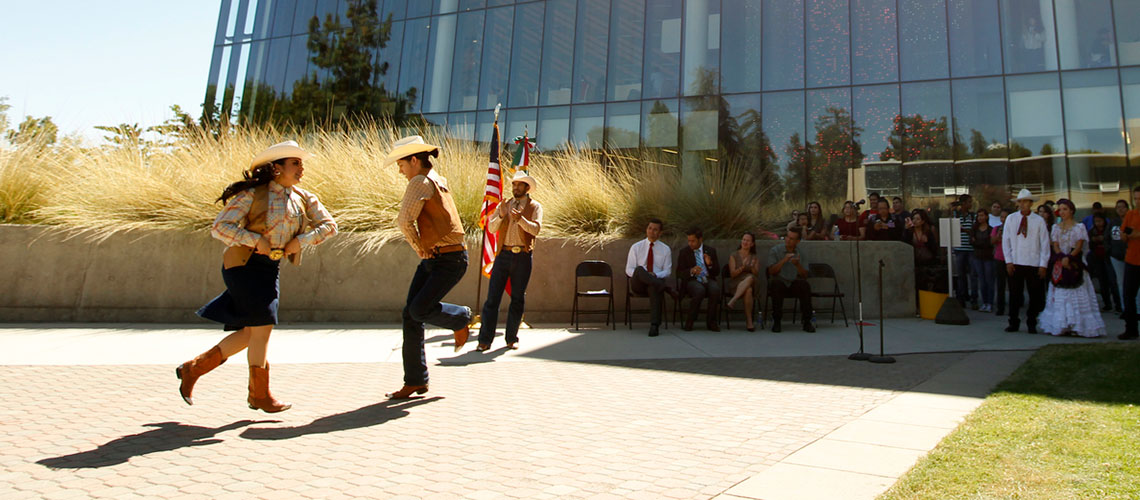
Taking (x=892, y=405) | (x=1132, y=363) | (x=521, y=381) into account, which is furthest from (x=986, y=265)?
(x=521, y=381)

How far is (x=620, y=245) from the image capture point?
10672 mm

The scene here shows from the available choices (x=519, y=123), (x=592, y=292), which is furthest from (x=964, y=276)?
(x=519, y=123)

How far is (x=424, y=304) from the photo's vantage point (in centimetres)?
505

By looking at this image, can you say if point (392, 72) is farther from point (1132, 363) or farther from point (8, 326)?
point (1132, 363)

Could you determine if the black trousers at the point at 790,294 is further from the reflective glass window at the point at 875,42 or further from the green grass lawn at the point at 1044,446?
the reflective glass window at the point at 875,42

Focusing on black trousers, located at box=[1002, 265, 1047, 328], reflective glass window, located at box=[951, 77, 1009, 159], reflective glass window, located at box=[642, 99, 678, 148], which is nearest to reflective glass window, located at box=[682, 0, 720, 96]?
reflective glass window, located at box=[642, 99, 678, 148]

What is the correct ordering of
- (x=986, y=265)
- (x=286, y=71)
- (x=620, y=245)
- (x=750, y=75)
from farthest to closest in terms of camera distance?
1. (x=286, y=71)
2. (x=750, y=75)
3. (x=986, y=265)
4. (x=620, y=245)

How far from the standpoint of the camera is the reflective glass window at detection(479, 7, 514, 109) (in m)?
24.2

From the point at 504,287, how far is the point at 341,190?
14.4 ft

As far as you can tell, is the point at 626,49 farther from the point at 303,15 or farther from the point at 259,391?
the point at 259,391

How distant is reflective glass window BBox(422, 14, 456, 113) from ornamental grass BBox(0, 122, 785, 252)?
13.7 metres

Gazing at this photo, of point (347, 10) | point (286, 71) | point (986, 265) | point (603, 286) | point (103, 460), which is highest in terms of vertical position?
point (347, 10)

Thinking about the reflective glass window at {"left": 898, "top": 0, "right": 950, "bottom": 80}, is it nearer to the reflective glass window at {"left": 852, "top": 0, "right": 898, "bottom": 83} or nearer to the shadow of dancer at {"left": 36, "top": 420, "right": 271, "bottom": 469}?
the reflective glass window at {"left": 852, "top": 0, "right": 898, "bottom": 83}

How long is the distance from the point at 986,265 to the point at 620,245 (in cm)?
641
